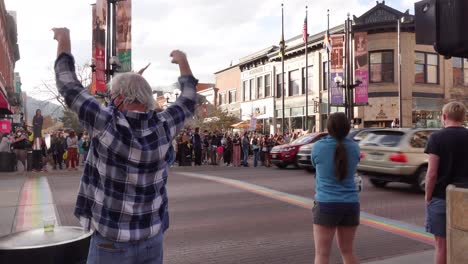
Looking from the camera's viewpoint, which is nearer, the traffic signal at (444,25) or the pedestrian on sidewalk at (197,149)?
the traffic signal at (444,25)

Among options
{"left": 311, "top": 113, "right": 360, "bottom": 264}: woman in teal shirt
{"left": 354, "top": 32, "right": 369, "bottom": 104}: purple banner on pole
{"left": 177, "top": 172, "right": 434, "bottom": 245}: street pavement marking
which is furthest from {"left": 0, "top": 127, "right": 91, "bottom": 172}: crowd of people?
{"left": 354, "top": 32, "right": 369, "bottom": 104}: purple banner on pole

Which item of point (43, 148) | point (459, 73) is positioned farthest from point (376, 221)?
point (459, 73)

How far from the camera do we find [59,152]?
20.1m

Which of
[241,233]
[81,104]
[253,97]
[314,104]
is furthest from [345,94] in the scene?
[81,104]

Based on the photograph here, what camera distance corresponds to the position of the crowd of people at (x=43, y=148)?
18062 mm

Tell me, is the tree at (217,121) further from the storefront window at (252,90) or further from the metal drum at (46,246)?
the metal drum at (46,246)

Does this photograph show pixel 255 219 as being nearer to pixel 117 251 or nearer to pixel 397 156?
pixel 397 156

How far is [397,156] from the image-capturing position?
12.1m

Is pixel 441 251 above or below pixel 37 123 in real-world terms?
below

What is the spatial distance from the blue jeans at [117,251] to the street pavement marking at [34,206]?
425 cm

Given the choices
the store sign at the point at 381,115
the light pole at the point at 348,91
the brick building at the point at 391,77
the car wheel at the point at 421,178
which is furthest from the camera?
the brick building at the point at 391,77

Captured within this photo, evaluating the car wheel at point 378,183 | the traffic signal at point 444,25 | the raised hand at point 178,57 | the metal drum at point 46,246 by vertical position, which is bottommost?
the car wheel at point 378,183

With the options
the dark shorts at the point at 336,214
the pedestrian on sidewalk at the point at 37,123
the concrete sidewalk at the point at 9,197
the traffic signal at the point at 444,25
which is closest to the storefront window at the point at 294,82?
the pedestrian on sidewalk at the point at 37,123

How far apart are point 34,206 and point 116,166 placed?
8434 millimetres
